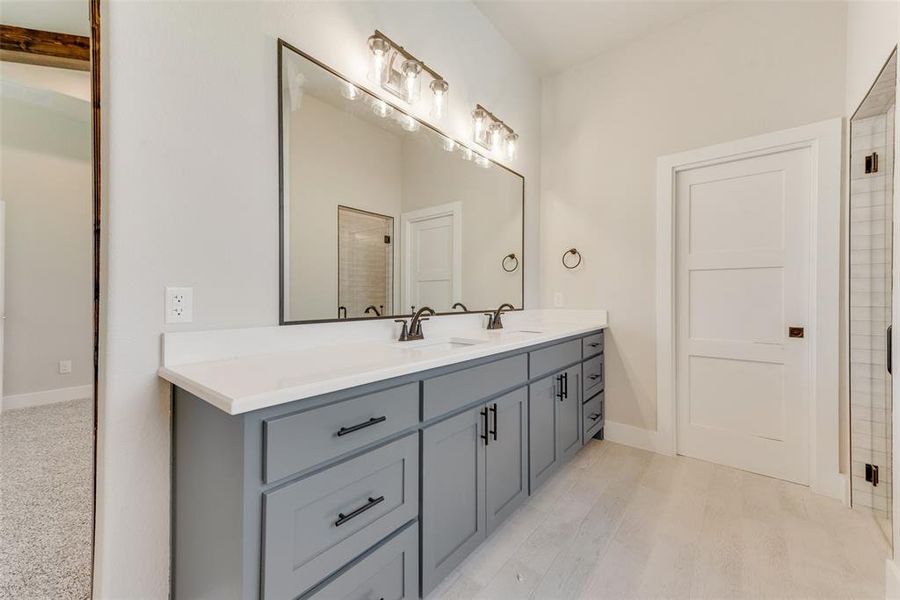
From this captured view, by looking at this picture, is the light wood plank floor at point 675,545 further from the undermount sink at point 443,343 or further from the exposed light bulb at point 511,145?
the exposed light bulb at point 511,145

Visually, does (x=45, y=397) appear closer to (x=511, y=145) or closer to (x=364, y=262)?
(x=364, y=262)

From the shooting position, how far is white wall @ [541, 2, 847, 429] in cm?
212

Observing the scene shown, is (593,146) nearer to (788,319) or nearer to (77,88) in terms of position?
(788,319)

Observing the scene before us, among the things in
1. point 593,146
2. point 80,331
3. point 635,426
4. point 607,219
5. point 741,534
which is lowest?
point 741,534

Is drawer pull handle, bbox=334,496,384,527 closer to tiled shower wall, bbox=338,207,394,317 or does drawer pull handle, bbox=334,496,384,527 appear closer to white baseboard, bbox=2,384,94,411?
tiled shower wall, bbox=338,207,394,317

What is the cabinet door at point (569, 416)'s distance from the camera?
2.14 metres

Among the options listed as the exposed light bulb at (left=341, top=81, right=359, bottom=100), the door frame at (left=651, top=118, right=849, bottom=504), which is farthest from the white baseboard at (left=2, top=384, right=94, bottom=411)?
the door frame at (left=651, top=118, right=849, bottom=504)

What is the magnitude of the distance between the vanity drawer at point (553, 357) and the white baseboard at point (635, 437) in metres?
0.78

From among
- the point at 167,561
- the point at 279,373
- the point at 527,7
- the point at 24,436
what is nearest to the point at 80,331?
the point at 24,436

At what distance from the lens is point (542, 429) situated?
1951 mm

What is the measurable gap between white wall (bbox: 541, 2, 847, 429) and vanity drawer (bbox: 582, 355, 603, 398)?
0.11 metres

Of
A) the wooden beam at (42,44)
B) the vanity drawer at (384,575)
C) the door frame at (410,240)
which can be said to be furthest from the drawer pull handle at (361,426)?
the wooden beam at (42,44)

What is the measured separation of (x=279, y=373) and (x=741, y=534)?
2.10 m

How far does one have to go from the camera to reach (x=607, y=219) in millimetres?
2756
